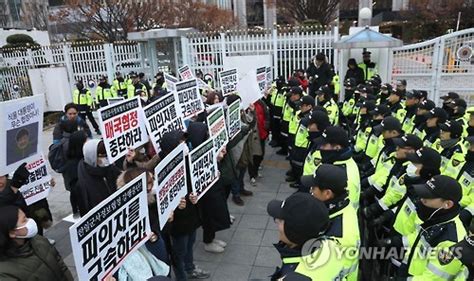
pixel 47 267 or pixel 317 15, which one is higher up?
pixel 317 15

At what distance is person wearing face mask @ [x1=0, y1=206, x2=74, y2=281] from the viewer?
2.72 m

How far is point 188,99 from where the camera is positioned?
618cm

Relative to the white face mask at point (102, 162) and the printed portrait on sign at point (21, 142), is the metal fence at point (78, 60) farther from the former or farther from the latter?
the white face mask at point (102, 162)

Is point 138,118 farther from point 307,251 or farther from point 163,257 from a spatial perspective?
point 307,251

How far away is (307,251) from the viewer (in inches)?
97.8

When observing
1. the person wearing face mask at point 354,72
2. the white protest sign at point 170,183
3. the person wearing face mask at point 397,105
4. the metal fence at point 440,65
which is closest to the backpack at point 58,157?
the white protest sign at point 170,183

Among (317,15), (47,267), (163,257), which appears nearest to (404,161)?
(163,257)

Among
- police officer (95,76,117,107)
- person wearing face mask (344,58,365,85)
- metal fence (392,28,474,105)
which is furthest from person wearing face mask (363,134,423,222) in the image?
police officer (95,76,117,107)

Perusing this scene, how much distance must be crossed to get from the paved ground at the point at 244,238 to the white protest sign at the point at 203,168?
112cm

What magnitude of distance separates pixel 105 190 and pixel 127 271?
56.8 inches

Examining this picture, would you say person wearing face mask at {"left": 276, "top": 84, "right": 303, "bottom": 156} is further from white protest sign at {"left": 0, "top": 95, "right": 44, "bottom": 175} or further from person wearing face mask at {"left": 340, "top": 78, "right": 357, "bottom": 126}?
white protest sign at {"left": 0, "top": 95, "right": 44, "bottom": 175}

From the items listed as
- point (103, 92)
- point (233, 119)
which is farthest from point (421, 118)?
point (103, 92)

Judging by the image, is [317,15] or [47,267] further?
[317,15]

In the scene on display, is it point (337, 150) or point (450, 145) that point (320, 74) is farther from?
point (337, 150)
